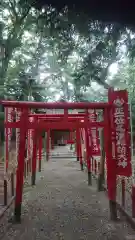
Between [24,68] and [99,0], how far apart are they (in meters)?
21.5

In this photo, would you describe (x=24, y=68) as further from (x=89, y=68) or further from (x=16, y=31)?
(x=89, y=68)

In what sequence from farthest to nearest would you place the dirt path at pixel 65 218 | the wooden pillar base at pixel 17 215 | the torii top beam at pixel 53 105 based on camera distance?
the wooden pillar base at pixel 17 215 < the torii top beam at pixel 53 105 < the dirt path at pixel 65 218

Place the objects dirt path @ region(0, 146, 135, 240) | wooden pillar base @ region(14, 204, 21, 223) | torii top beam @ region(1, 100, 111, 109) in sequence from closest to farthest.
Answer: dirt path @ region(0, 146, 135, 240) → torii top beam @ region(1, 100, 111, 109) → wooden pillar base @ region(14, 204, 21, 223)

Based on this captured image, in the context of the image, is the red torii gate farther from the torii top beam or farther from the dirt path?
the dirt path

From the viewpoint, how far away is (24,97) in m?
20.8

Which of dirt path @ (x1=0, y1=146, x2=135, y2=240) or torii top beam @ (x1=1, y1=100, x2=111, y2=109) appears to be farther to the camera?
torii top beam @ (x1=1, y1=100, x2=111, y2=109)

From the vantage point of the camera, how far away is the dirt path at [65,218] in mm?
4832

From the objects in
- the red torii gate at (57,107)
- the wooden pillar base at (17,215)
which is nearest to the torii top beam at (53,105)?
the red torii gate at (57,107)

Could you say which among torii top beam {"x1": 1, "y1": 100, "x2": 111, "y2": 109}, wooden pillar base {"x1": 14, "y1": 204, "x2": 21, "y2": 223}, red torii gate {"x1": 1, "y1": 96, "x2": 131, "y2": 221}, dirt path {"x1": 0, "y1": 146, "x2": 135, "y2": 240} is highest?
torii top beam {"x1": 1, "y1": 100, "x2": 111, "y2": 109}

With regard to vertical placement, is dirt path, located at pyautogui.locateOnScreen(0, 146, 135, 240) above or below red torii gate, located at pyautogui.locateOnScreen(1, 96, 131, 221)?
below

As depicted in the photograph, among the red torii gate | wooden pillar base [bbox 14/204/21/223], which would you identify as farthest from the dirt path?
the red torii gate

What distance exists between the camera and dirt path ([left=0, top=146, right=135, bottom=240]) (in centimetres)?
483

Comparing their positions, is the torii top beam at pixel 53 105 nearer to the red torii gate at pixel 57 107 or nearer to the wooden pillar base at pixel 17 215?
the red torii gate at pixel 57 107

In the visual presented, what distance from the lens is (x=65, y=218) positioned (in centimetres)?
579
